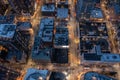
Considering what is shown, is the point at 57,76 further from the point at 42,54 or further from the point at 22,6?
the point at 22,6

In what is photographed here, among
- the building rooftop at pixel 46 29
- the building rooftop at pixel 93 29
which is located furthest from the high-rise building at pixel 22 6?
the building rooftop at pixel 93 29

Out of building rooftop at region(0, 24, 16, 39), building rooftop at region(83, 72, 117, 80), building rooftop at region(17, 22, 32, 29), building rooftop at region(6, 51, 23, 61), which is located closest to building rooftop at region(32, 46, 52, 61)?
building rooftop at region(6, 51, 23, 61)

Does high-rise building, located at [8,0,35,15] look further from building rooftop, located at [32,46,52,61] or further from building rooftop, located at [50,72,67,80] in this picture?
building rooftop, located at [50,72,67,80]

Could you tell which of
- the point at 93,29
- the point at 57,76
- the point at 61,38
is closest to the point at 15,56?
the point at 57,76

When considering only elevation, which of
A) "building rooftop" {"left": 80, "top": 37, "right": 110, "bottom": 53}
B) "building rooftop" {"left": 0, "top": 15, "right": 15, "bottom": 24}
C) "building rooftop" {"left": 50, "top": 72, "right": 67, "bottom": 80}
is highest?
"building rooftop" {"left": 0, "top": 15, "right": 15, "bottom": 24}

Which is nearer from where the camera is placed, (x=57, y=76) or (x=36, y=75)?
(x=36, y=75)

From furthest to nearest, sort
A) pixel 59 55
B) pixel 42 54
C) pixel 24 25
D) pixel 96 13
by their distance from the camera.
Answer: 1. pixel 96 13
2. pixel 24 25
3. pixel 59 55
4. pixel 42 54
